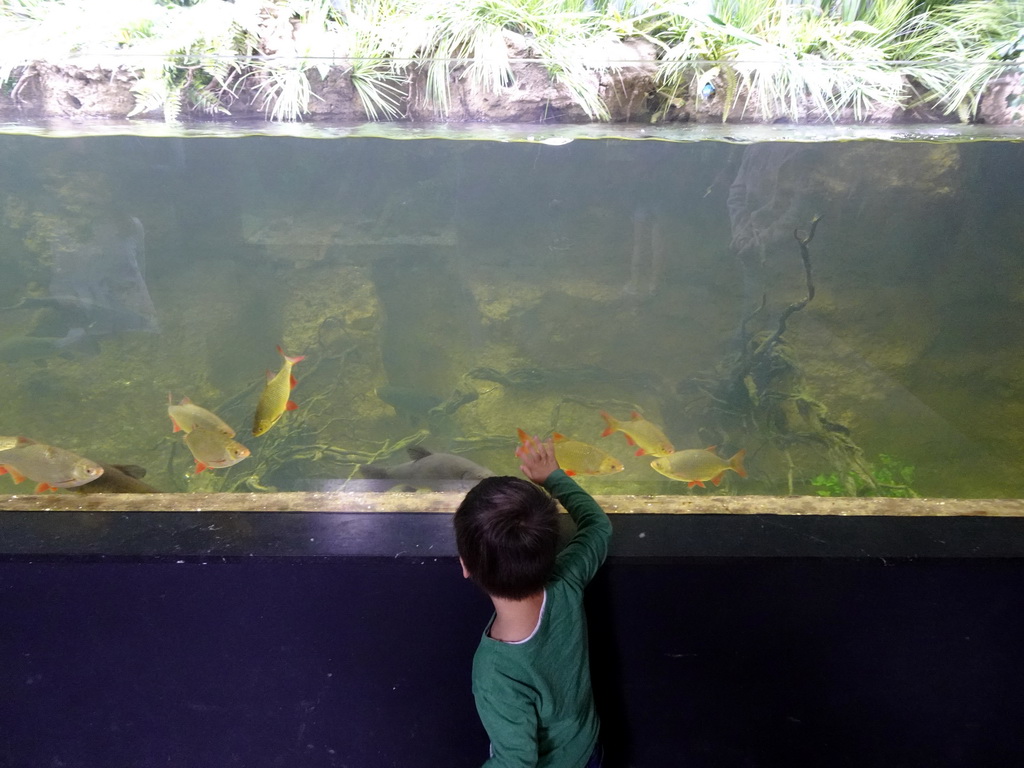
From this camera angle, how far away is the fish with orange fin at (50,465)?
2025 millimetres

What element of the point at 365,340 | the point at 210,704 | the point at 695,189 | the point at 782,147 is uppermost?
the point at 782,147

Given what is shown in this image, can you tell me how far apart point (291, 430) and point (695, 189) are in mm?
4832

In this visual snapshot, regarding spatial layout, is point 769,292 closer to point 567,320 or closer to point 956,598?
point 567,320

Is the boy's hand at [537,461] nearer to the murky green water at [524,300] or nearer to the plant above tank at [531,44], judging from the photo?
the murky green water at [524,300]

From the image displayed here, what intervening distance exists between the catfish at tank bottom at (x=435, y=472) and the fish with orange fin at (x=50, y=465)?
126 centimetres

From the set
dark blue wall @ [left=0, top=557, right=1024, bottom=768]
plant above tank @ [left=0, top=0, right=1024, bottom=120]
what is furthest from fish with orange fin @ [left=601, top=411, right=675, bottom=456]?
plant above tank @ [left=0, top=0, right=1024, bottom=120]

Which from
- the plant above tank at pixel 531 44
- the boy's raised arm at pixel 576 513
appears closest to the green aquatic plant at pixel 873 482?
the plant above tank at pixel 531 44

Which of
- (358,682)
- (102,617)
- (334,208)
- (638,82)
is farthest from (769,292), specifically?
(102,617)

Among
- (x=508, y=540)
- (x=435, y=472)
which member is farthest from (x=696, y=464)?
(x=508, y=540)

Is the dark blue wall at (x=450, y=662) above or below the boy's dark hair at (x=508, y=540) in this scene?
below

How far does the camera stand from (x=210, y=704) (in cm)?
166

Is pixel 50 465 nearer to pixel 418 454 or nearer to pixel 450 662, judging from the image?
pixel 418 454

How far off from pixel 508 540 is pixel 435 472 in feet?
5.62

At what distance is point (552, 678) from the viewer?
122cm
